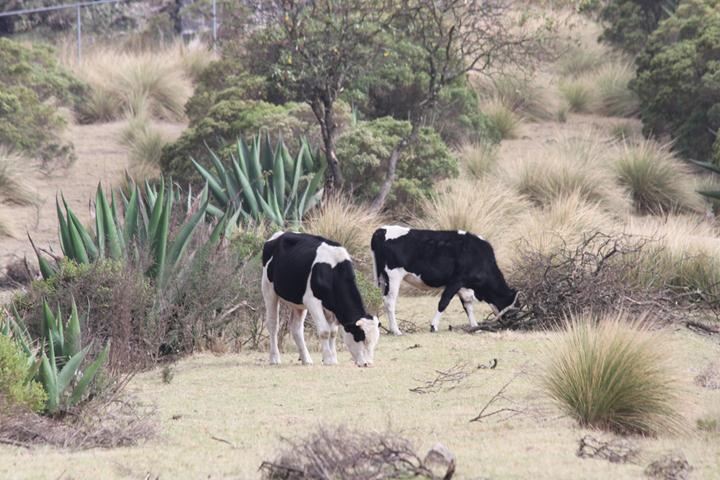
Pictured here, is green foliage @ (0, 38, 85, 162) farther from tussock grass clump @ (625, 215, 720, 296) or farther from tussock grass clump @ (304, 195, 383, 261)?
tussock grass clump @ (625, 215, 720, 296)

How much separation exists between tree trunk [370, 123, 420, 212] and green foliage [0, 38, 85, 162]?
843cm

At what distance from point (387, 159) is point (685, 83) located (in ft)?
24.2

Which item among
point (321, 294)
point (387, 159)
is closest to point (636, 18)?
point (387, 159)

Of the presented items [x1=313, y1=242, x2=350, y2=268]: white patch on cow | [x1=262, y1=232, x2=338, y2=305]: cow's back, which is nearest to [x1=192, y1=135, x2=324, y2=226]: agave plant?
[x1=262, y1=232, x2=338, y2=305]: cow's back

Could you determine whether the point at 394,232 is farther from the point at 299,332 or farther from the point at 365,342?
the point at 365,342

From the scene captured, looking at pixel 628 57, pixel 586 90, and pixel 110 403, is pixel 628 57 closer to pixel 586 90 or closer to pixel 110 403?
pixel 586 90

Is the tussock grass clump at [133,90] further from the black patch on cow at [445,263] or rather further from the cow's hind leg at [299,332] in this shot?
the cow's hind leg at [299,332]

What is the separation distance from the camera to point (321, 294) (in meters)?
12.7

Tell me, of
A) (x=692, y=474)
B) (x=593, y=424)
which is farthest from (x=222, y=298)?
(x=692, y=474)

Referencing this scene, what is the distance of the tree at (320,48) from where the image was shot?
841 inches

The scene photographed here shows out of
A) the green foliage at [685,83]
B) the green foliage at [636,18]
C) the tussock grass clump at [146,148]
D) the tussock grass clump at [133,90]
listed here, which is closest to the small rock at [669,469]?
the green foliage at [685,83]

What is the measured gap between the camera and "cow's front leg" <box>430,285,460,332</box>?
15391 millimetres

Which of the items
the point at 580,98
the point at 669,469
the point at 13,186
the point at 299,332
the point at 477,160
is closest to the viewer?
the point at 669,469

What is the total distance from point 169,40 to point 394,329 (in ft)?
88.1
